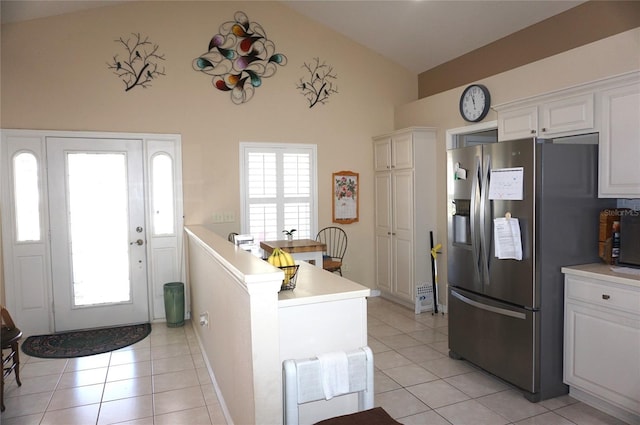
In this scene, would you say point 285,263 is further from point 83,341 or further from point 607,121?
point 83,341

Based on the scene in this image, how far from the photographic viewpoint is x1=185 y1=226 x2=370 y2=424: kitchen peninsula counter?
1.85m

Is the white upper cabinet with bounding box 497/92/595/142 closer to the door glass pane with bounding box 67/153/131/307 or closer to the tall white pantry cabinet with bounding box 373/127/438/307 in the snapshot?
the tall white pantry cabinet with bounding box 373/127/438/307

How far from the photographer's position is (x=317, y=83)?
5500 mm

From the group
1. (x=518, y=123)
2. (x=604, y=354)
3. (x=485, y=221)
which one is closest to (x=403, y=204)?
(x=518, y=123)

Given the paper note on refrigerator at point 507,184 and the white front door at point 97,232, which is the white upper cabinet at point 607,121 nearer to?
the paper note on refrigerator at point 507,184

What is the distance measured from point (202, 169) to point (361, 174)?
2.07m

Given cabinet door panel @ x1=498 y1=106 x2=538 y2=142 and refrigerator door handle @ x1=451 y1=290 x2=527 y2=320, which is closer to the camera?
refrigerator door handle @ x1=451 y1=290 x2=527 y2=320

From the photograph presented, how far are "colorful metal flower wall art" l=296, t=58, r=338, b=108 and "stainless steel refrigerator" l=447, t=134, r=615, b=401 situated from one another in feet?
8.91

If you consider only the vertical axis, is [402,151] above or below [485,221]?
above

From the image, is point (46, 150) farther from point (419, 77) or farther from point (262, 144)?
point (419, 77)

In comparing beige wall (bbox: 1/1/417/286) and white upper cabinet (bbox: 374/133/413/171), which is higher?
beige wall (bbox: 1/1/417/286)

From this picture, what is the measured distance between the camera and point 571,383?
9.59 feet

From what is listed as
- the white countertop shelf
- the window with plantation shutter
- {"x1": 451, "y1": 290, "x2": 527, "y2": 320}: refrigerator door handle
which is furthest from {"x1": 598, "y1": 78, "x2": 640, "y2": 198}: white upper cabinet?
the window with plantation shutter

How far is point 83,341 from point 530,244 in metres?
4.17
